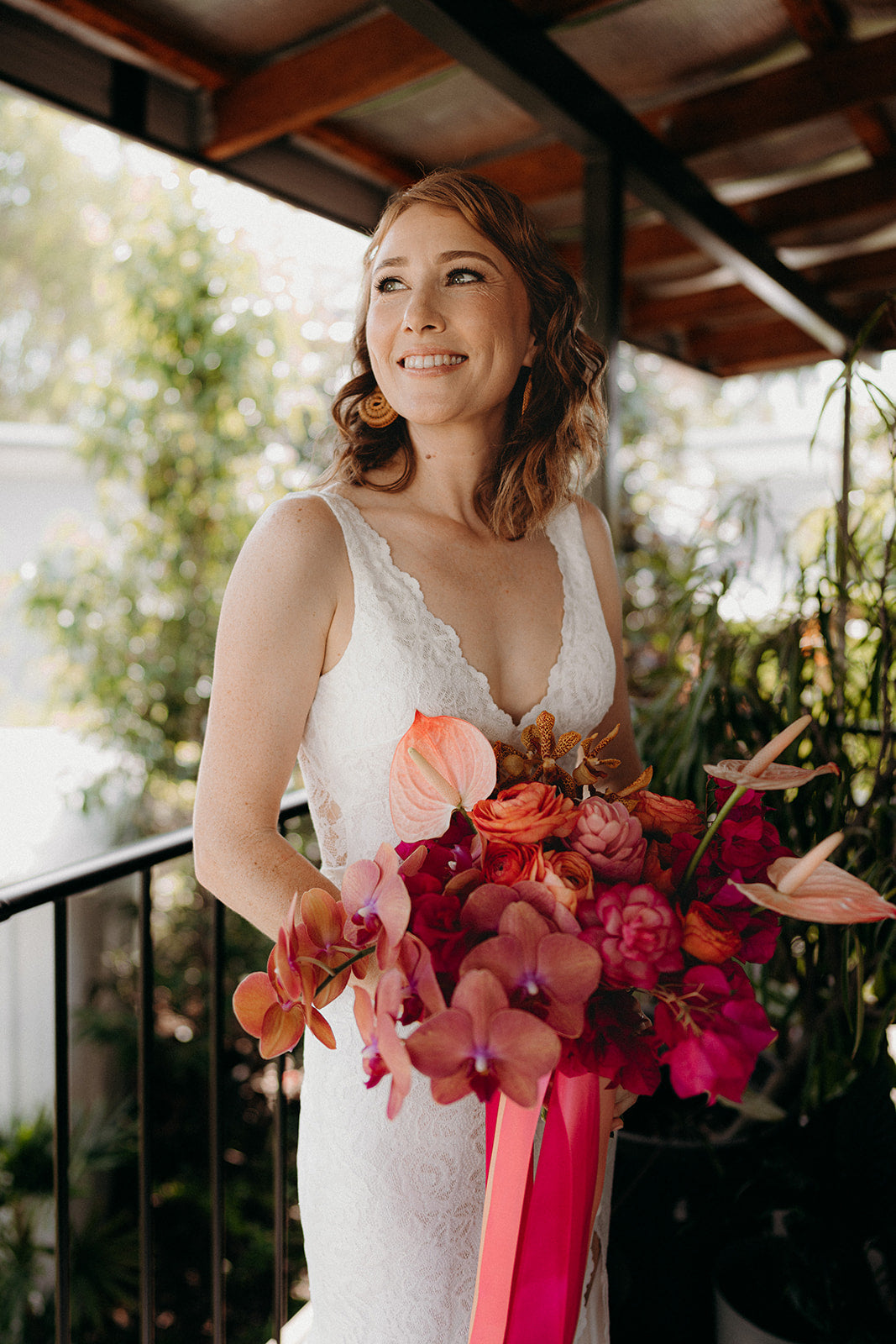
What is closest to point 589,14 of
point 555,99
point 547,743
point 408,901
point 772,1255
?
point 555,99

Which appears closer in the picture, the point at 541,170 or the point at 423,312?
the point at 423,312

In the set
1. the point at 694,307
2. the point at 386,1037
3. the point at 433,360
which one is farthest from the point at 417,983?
the point at 694,307

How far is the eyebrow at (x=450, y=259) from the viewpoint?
108 cm

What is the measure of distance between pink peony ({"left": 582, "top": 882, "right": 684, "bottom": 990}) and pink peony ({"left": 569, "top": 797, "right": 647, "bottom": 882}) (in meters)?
0.03

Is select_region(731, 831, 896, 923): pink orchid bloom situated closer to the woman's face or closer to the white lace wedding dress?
the white lace wedding dress

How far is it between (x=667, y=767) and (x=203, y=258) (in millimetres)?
2572

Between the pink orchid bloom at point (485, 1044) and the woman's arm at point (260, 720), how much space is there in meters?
0.41

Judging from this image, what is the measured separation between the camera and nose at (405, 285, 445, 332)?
104 centimetres

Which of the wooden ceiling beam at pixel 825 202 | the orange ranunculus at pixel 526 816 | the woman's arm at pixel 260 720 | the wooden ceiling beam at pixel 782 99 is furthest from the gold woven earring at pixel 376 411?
the wooden ceiling beam at pixel 825 202

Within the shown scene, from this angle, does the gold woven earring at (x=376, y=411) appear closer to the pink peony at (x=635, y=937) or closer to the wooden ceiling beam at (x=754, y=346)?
the pink peony at (x=635, y=937)

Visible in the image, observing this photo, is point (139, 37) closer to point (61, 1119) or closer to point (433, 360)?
point (433, 360)

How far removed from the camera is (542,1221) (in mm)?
754

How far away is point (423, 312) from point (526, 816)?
662 mm

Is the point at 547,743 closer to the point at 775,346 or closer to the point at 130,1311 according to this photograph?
the point at 130,1311
